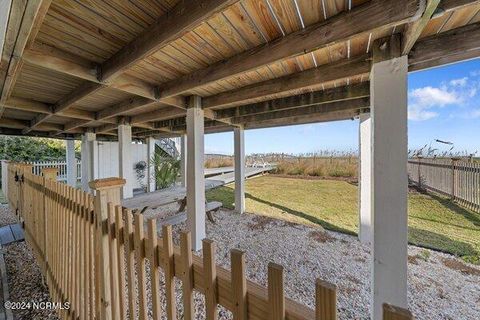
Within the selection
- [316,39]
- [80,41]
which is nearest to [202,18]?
[316,39]

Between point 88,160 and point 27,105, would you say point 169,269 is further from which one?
point 88,160

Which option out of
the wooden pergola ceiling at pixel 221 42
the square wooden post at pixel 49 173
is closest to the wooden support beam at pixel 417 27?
the wooden pergola ceiling at pixel 221 42

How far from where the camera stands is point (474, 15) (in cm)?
137

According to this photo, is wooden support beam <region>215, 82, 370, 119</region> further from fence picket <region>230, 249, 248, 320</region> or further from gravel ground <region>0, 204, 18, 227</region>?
gravel ground <region>0, 204, 18, 227</region>

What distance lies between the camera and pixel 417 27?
4.25 feet

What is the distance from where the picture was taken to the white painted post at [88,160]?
266 inches

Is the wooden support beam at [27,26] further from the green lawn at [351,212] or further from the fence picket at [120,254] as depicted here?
the green lawn at [351,212]

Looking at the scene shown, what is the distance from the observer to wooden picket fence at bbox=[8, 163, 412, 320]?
2.03ft

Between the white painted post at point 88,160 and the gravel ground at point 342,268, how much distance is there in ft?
15.6

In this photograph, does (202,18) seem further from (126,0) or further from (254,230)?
(254,230)

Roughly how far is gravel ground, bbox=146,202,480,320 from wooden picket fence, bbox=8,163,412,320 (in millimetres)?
1073

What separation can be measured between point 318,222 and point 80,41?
4.71m

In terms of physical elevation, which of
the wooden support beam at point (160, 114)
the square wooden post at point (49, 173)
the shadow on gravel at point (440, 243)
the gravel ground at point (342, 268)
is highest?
the wooden support beam at point (160, 114)

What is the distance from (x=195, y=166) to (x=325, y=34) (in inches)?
95.0
